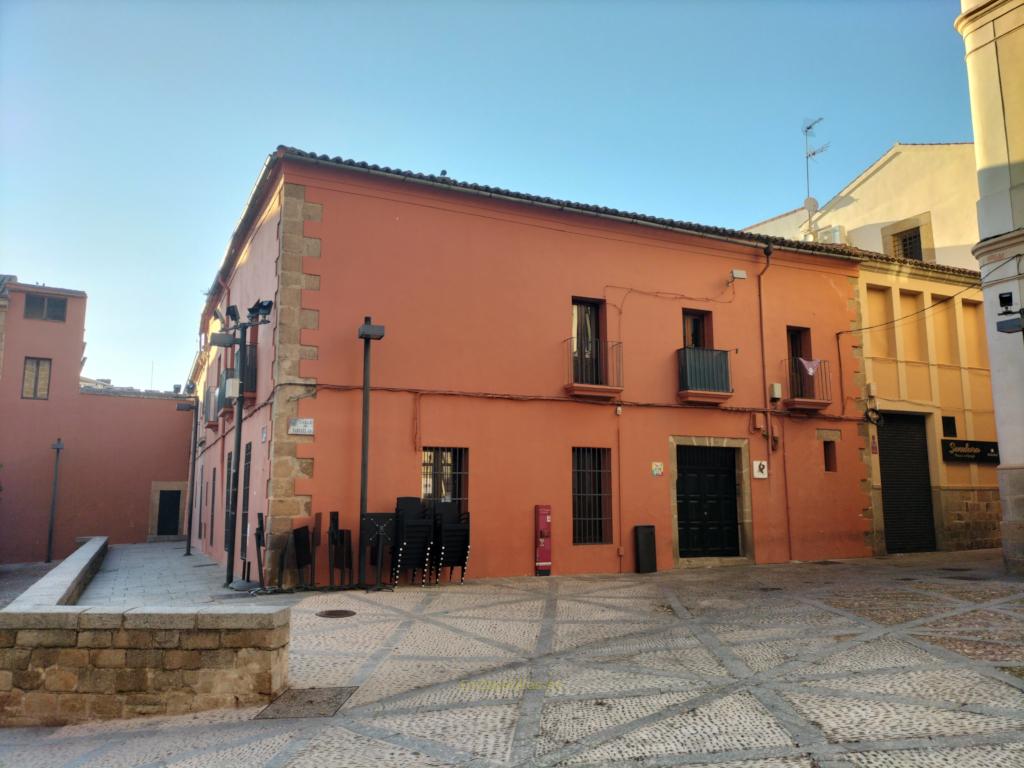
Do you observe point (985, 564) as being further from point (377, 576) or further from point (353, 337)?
point (353, 337)

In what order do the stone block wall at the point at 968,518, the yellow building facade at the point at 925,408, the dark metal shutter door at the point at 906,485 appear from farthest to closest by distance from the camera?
the stone block wall at the point at 968,518, the yellow building facade at the point at 925,408, the dark metal shutter door at the point at 906,485

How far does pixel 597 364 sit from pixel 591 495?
219cm

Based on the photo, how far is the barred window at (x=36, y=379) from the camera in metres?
23.6

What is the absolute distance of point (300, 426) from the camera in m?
10.2

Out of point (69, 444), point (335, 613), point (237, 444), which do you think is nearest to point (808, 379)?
point (335, 613)

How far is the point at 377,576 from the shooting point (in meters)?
9.84

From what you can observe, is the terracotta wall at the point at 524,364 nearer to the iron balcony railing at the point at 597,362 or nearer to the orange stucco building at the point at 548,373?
the orange stucco building at the point at 548,373

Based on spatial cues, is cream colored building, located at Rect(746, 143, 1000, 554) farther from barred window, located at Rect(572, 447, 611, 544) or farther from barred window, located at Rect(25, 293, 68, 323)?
barred window, located at Rect(25, 293, 68, 323)

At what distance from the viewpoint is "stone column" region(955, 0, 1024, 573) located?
36.2 feet

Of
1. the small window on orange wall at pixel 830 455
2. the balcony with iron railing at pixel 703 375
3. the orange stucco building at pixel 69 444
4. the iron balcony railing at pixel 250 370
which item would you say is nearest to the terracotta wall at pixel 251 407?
the iron balcony railing at pixel 250 370

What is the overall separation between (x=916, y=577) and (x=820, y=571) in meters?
1.45

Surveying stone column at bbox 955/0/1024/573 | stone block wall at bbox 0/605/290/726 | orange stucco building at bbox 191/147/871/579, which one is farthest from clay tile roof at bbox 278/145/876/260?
stone block wall at bbox 0/605/290/726

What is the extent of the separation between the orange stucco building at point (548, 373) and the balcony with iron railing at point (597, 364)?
34mm

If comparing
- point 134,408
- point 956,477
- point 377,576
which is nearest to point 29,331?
point 134,408
